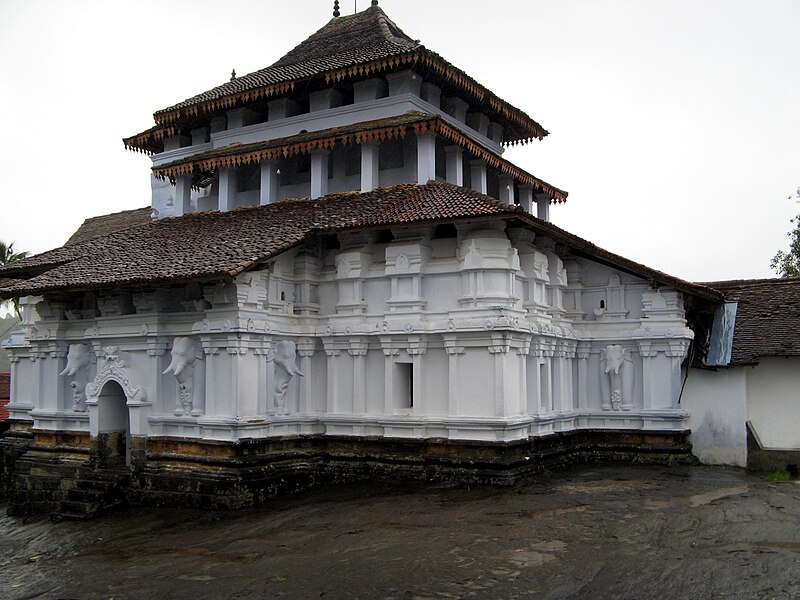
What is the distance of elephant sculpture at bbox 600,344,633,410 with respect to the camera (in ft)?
62.6

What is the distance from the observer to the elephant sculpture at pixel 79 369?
1850cm

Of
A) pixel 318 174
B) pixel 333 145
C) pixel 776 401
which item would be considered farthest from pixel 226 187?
pixel 776 401

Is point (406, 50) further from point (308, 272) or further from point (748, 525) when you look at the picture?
point (748, 525)

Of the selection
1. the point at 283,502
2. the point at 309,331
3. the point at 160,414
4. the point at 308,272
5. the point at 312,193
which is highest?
the point at 312,193

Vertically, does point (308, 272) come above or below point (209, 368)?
above

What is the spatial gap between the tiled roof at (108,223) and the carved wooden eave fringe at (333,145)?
6.29 meters

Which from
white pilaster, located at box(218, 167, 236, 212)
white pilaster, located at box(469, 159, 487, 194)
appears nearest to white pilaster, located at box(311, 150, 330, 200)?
white pilaster, located at box(218, 167, 236, 212)

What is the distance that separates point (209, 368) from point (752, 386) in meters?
12.3

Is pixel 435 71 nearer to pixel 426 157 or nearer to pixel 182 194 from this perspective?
pixel 426 157

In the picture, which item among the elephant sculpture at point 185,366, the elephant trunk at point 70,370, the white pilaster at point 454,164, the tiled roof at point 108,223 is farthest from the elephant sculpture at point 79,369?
the tiled roof at point 108,223

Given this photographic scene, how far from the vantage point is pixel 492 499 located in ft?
48.3

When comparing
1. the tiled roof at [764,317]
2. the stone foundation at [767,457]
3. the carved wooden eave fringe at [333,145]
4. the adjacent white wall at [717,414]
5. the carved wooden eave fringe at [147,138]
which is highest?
the carved wooden eave fringe at [147,138]

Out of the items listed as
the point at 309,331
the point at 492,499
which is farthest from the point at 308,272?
the point at 492,499

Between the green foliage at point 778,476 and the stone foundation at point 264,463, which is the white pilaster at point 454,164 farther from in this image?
the green foliage at point 778,476
